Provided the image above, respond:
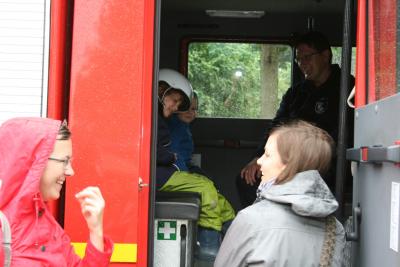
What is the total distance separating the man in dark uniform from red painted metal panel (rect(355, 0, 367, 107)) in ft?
4.66

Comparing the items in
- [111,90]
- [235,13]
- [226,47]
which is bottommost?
[111,90]

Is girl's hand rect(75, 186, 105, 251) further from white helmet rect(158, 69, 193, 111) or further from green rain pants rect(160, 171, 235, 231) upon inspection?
white helmet rect(158, 69, 193, 111)

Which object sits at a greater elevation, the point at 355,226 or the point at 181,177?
the point at 181,177

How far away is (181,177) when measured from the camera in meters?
3.53

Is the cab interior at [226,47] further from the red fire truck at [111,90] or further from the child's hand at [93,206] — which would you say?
the child's hand at [93,206]

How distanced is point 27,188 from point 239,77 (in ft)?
11.6

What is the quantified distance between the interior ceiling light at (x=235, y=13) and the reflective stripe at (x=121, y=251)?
10.1ft

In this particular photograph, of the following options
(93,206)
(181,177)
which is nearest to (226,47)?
(181,177)

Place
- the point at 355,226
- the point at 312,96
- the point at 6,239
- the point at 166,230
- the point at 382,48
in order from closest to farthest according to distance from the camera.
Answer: the point at 6,239 → the point at 382,48 → the point at 355,226 → the point at 166,230 → the point at 312,96

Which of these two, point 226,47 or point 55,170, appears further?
point 226,47

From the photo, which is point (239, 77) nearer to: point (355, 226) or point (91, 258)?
point (355, 226)

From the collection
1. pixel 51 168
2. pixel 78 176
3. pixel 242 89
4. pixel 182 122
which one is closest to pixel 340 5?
pixel 242 89

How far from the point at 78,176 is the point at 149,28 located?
63 centimetres

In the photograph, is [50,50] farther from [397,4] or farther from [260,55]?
[260,55]
